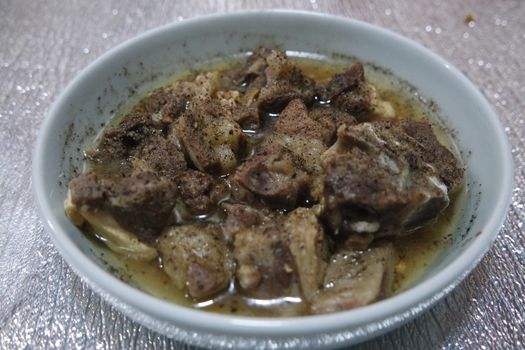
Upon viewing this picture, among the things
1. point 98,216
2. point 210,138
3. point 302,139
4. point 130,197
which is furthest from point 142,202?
point 302,139

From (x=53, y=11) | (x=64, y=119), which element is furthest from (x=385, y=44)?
(x=53, y=11)

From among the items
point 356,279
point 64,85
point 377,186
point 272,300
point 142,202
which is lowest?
point 64,85

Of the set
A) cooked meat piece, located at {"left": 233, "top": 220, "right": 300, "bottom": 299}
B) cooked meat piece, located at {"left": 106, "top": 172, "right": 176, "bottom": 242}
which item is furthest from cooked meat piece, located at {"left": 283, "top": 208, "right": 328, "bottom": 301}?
cooked meat piece, located at {"left": 106, "top": 172, "right": 176, "bottom": 242}

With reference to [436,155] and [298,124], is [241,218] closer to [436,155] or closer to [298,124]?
[298,124]

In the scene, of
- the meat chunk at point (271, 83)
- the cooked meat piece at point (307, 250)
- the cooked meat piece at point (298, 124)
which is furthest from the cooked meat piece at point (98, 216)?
the meat chunk at point (271, 83)

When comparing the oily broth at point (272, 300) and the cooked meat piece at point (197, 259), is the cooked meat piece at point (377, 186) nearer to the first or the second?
→ the oily broth at point (272, 300)
